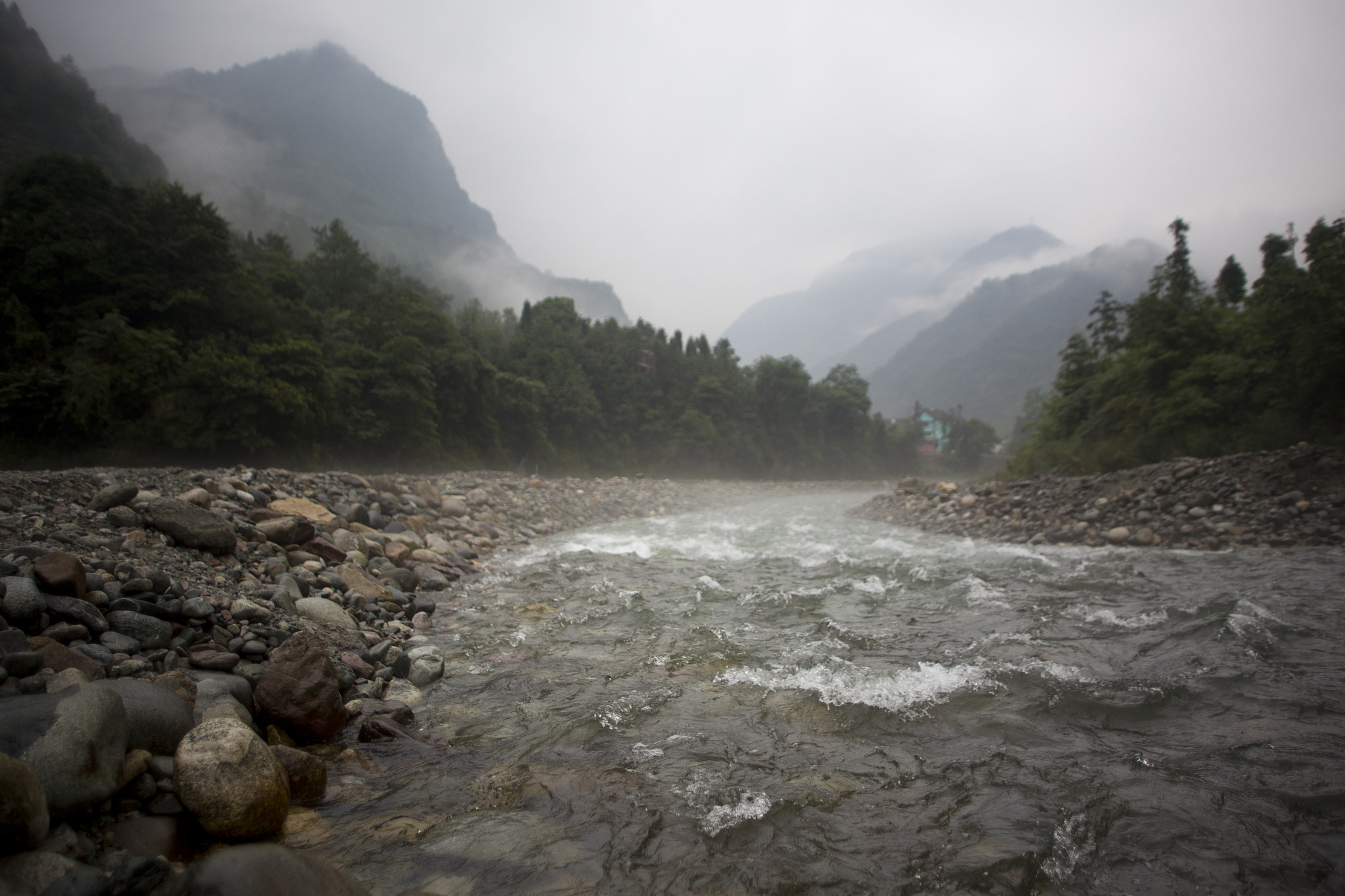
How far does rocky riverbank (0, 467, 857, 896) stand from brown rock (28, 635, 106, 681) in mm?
11

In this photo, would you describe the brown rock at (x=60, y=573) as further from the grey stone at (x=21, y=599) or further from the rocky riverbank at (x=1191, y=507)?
the rocky riverbank at (x=1191, y=507)

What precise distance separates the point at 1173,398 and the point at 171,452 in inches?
1247

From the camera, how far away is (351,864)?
2.43m

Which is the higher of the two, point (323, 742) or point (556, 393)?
point (556, 393)

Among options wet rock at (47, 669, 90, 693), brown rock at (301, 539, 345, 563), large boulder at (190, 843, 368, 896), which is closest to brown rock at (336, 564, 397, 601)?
brown rock at (301, 539, 345, 563)

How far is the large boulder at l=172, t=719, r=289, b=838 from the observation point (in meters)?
2.47

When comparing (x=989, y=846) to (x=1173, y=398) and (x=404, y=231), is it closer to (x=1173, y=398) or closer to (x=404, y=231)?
(x=1173, y=398)

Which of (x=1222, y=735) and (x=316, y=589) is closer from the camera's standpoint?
(x=1222, y=735)

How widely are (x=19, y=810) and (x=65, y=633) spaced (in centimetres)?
221

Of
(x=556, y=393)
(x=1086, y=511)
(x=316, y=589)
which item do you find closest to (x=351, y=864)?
(x=316, y=589)

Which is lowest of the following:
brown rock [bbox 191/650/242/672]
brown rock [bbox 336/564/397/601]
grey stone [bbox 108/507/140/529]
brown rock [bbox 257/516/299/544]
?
brown rock [bbox 336/564/397/601]

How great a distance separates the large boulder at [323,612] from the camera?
5250 mm

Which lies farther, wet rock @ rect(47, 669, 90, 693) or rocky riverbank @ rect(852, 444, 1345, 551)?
rocky riverbank @ rect(852, 444, 1345, 551)

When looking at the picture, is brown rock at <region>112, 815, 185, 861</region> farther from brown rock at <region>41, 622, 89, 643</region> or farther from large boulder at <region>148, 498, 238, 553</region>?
large boulder at <region>148, 498, 238, 553</region>
